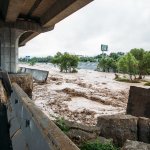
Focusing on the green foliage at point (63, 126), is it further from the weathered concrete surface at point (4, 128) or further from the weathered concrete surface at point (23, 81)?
the weathered concrete surface at point (23, 81)

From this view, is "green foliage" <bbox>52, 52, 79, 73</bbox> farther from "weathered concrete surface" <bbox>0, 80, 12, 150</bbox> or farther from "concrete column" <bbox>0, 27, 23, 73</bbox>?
"weathered concrete surface" <bbox>0, 80, 12, 150</bbox>

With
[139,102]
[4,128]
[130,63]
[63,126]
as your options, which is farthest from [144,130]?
[130,63]

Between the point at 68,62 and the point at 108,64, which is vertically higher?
the point at 68,62

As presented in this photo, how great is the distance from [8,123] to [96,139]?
4.37m

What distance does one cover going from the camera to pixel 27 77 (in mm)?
20203

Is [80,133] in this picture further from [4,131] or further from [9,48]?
[9,48]

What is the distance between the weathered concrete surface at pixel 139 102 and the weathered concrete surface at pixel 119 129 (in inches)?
128

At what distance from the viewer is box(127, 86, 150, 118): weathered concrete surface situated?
12.6 metres

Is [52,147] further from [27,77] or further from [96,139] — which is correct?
[27,77]

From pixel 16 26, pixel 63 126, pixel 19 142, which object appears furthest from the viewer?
pixel 16 26

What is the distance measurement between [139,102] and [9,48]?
14533 millimetres

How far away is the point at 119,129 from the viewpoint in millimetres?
9266

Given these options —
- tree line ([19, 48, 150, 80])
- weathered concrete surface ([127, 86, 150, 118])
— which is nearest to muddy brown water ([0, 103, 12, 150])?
weathered concrete surface ([127, 86, 150, 118])

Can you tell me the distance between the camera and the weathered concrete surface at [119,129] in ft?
30.2
